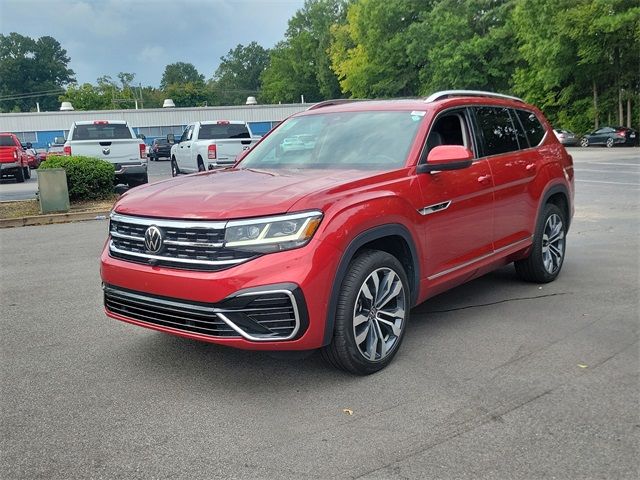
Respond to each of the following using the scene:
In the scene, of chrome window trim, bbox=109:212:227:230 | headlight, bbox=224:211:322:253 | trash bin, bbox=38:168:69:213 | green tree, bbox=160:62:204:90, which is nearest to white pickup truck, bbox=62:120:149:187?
trash bin, bbox=38:168:69:213

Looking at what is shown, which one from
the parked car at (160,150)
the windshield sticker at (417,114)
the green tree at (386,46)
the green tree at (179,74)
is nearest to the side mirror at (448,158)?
the windshield sticker at (417,114)

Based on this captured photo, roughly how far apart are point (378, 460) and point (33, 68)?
142m

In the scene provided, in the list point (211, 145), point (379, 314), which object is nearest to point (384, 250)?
point (379, 314)

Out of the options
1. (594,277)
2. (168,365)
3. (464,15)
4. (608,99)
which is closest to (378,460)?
(168,365)

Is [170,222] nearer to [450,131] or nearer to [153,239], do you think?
[153,239]

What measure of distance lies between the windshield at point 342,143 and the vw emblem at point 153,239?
1.39 m

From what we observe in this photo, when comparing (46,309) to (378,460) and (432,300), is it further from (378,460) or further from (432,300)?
(378,460)

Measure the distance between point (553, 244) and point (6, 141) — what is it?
2155 centimetres

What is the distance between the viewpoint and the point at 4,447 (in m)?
3.22

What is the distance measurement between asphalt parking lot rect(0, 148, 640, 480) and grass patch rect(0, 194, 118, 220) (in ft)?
22.7

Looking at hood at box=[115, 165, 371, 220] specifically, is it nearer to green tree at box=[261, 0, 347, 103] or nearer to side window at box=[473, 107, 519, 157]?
side window at box=[473, 107, 519, 157]

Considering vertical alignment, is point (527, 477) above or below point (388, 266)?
below

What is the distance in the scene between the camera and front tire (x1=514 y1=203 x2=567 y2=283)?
594 centimetres

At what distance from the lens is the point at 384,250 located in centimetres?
428
